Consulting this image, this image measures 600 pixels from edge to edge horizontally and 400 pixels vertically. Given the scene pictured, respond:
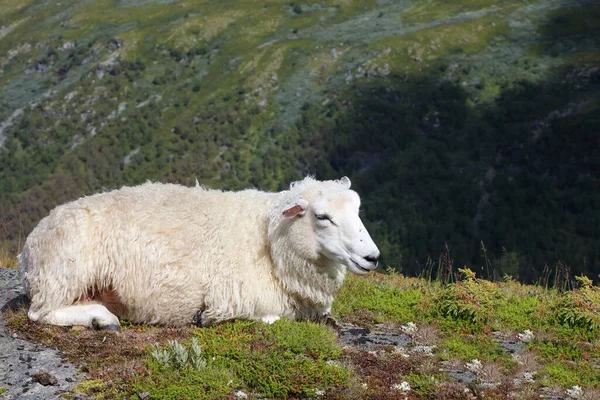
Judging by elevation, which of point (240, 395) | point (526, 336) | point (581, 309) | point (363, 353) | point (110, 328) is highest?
point (110, 328)

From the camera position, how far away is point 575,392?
310 inches

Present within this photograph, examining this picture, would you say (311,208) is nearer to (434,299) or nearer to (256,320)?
(256,320)

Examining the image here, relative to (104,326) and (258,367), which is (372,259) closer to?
(258,367)

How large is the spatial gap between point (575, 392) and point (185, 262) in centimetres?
535

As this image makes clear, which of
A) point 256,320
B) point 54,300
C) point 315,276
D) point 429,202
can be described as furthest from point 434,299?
point 429,202

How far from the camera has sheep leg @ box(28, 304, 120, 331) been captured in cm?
889

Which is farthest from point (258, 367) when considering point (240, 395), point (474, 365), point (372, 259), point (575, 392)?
point (575, 392)

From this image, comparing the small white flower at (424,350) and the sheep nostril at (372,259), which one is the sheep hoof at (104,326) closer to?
the sheep nostril at (372,259)

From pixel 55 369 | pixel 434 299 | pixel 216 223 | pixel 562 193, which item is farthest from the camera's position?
pixel 562 193

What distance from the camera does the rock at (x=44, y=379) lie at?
7262 mm

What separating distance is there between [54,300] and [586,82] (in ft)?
662

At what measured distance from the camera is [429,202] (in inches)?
6334

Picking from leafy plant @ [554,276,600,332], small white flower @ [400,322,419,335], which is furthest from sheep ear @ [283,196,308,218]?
leafy plant @ [554,276,600,332]

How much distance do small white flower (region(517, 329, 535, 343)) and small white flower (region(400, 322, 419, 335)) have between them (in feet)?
4.98
